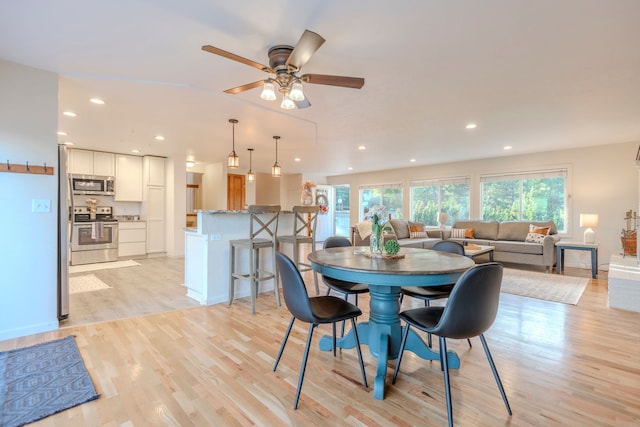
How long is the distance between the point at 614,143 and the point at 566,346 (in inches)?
201

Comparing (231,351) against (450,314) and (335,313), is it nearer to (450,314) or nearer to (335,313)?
(335,313)

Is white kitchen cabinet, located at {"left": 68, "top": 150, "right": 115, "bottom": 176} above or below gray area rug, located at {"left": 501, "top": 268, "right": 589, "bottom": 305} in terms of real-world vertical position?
above

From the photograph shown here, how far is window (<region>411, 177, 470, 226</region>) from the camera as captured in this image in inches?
304

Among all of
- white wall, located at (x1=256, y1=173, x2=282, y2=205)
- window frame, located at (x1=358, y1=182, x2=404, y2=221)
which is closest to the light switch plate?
window frame, located at (x1=358, y1=182, x2=404, y2=221)

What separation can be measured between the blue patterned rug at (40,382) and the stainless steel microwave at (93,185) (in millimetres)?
4688

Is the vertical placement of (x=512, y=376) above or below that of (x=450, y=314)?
below

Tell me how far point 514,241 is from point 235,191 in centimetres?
725

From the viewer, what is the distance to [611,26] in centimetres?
200

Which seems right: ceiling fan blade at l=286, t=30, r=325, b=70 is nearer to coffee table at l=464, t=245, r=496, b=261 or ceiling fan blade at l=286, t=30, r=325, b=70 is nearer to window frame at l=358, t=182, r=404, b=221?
coffee table at l=464, t=245, r=496, b=261

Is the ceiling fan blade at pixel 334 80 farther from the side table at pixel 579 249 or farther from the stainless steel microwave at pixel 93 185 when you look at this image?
the stainless steel microwave at pixel 93 185

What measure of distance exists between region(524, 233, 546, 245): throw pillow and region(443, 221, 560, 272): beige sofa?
3.9 inches

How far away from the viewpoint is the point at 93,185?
20.4ft

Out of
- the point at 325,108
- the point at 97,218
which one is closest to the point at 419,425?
the point at 325,108

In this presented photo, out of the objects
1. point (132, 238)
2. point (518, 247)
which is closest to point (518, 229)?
point (518, 247)
